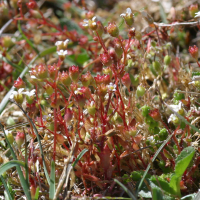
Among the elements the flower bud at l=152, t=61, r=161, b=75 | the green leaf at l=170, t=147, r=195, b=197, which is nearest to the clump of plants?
the green leaf at l=170, t=147, r=195, b=197

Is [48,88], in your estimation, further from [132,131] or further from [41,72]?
[132,131]

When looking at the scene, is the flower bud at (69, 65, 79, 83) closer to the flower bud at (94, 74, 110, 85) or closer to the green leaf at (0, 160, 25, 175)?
the flower bud at (94, 74, 110, 85)

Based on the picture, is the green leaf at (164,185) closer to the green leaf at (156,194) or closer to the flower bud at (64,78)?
the green leaf at (156,194)

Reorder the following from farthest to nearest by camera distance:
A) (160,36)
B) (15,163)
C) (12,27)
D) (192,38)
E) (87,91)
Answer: (12,27) < (192,38) < (160,36) < (87,91) < (15,163)

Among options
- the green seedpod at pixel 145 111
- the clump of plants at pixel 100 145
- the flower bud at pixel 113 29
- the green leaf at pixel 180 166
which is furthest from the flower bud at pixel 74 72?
the green leaf at pixel 180 166

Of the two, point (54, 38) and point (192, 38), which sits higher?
point (54, 38)

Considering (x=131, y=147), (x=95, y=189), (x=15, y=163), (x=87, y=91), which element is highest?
(x=87, y=91)

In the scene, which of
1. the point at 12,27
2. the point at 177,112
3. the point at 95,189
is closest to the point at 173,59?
the point at 177,112

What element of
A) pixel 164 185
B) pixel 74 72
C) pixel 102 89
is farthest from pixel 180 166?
pixel 74 72

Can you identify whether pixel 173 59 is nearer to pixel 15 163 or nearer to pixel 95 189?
pixel 95 189
